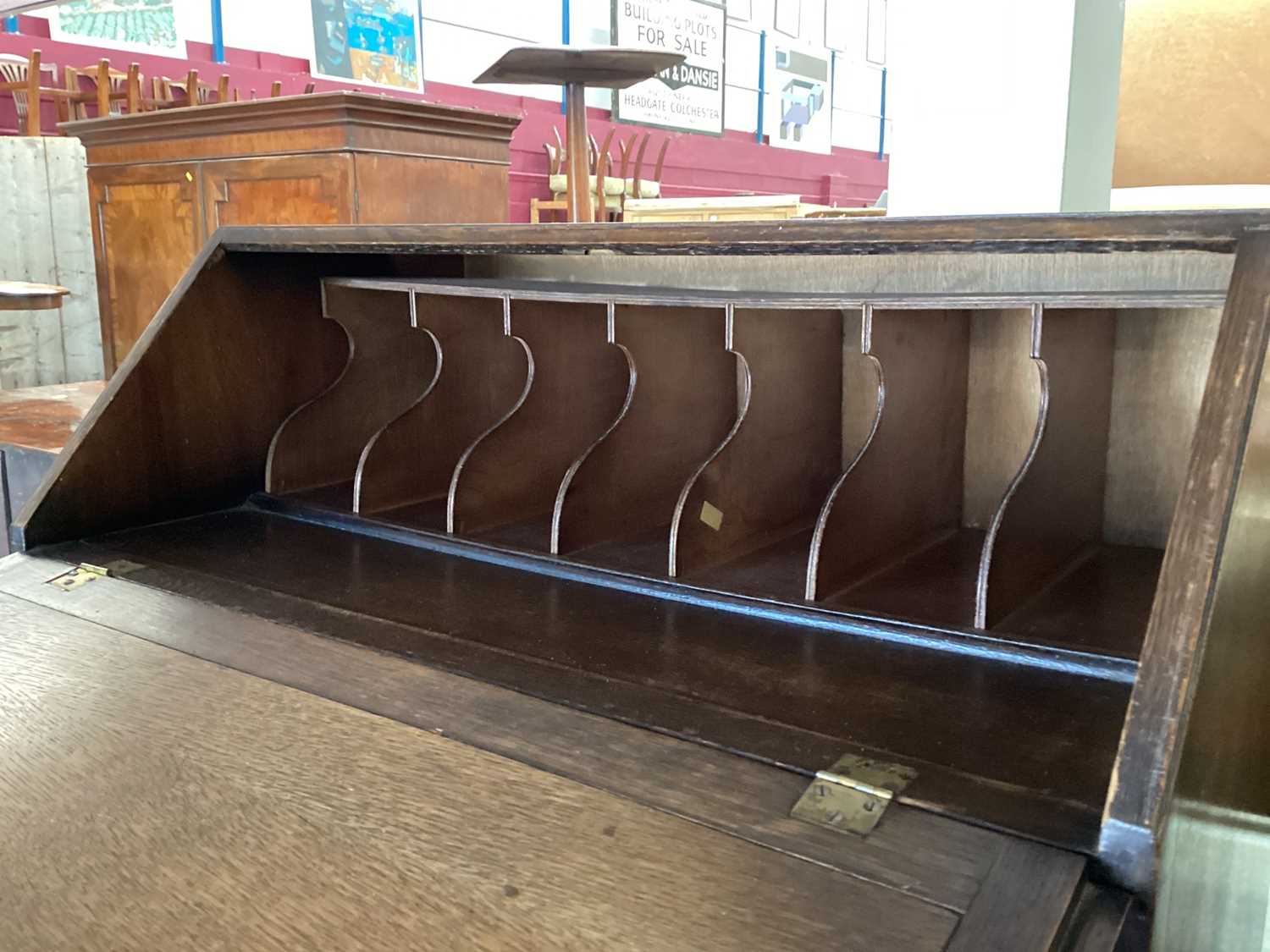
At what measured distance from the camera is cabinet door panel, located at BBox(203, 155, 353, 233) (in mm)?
2707

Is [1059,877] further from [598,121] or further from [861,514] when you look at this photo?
[598,121]

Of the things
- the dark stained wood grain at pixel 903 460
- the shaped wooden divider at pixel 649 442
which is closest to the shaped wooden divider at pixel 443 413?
the shaped wooden divider at pixel 649 442

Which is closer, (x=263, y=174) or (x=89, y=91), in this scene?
(x=263, y=174)

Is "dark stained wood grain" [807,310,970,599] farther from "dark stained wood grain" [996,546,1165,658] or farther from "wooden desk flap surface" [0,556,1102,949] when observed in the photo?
"wooden desk flap surface" [0,556,1102,949]

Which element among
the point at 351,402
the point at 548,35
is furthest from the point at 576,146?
the point at 548,35

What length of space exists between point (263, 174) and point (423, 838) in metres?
2.63

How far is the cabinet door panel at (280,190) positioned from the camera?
8.88ft

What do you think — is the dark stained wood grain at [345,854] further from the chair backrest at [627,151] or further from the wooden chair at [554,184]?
the chair backrest at [627,151]

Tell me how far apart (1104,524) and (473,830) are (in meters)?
0.78

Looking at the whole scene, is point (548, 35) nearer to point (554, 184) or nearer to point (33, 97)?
point (554, 184)

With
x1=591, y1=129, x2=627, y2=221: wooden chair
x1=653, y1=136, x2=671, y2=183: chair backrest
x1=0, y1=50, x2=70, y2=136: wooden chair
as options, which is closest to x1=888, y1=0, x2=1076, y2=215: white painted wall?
x1=0, y1=50, x2=70, y2=136: wooden chair

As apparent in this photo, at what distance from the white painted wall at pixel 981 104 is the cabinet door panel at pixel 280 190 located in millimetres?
1470

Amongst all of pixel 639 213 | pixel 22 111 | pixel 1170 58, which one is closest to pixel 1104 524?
pixel 1170 58

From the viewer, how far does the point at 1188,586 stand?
0.57 metres
